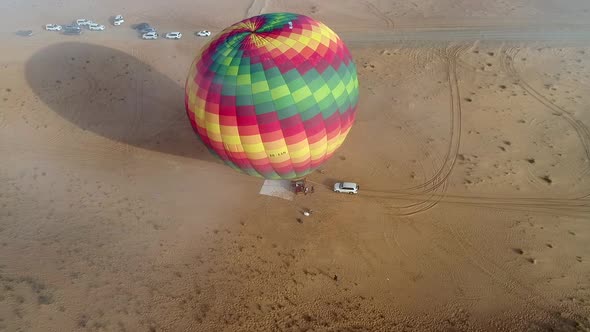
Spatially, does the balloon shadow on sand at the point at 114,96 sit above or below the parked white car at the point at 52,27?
below

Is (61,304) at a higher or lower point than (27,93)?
lower

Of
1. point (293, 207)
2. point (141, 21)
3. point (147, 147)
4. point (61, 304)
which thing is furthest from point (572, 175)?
point (141, 21)

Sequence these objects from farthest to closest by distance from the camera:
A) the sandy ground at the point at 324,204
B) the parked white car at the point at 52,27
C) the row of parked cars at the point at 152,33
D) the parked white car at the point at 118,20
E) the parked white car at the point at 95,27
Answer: the parked white car at the point at 118,20 → the parked white car at the point at 95,27 → the parked white car at the point at 52,27 → the row of parked cars at the point at 152,33 → the sandy ground at the point at 324,204

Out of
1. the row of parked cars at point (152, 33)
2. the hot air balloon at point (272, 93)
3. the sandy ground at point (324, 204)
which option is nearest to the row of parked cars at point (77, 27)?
the row of parked cars at point (152, 33)

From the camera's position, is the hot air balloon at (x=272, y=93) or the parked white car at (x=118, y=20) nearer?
the hot air balloon at (x=272, y=93)

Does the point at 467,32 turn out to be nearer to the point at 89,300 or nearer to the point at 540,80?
the point at 540,80

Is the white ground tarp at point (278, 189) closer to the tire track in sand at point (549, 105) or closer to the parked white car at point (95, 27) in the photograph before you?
the tire track in sand at point (549, 105)

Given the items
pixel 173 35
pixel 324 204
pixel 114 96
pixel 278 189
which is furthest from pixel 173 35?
pixel 324 204
